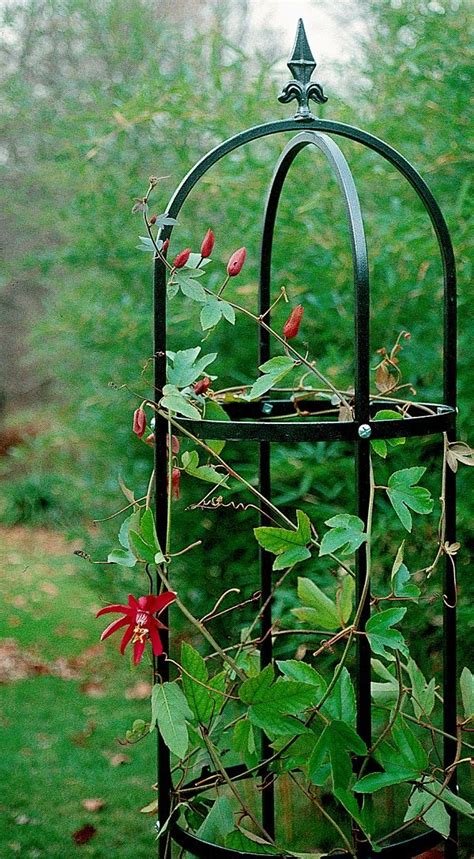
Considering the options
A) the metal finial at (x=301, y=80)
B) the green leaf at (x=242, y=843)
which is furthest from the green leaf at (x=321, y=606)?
the metal finial at (x=301, y=80)

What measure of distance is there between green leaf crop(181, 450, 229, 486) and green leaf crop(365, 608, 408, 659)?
0.75 feet

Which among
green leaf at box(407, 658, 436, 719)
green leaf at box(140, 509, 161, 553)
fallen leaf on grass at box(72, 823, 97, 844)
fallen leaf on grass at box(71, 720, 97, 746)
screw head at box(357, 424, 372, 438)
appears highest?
screw head at box(357, 424, 372, 438)

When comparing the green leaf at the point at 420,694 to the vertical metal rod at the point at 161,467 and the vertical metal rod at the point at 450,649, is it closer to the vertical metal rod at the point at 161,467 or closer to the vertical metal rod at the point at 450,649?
the vertical metal rod at the point at 450,649

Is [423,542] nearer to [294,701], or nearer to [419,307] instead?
[419,307]

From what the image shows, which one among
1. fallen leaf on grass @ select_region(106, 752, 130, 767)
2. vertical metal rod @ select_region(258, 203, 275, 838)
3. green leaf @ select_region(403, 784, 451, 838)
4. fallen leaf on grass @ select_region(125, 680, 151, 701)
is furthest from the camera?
fallen leaf on grass @ select_region(125, 680, 151, 701)

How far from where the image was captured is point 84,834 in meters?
1.99

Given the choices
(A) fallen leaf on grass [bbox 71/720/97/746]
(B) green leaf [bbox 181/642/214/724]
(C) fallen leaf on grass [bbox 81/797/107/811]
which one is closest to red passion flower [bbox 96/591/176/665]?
(B) green leaf [bbox 181/642/214/724]

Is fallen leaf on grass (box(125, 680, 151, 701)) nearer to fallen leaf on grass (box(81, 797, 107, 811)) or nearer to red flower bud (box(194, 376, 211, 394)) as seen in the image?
fallen leaf on grass (box(81, 797, 107, 811))

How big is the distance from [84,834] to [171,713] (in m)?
1.18

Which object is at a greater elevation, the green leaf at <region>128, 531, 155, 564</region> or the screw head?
the screw head

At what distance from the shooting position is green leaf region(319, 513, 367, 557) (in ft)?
3.12

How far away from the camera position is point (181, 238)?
2.29 meters

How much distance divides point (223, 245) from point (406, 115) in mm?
528

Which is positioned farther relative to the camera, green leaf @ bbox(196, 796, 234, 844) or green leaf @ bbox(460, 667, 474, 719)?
green leaf @ bbox(460, 667, 474, 719)
